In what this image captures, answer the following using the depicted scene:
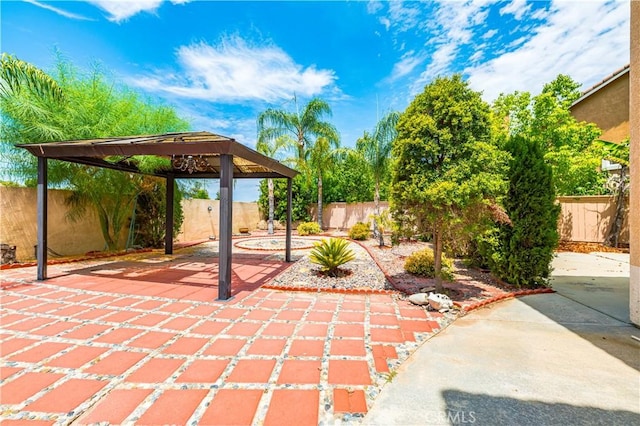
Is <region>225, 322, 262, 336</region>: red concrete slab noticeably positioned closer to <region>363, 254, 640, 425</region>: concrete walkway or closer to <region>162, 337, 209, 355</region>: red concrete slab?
<region>162, 337, 209, 355</region>: red concrete slab

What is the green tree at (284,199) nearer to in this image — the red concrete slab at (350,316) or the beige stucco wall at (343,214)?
the beige stucco wall at (343,214)

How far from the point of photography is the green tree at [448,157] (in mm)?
4109

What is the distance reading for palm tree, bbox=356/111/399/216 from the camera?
1144cm

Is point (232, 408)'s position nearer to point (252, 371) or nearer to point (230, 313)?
point (252, 371)

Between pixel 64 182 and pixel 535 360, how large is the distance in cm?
1127

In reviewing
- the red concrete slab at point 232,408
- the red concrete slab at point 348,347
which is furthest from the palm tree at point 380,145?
the red concrete slab at point 232,408

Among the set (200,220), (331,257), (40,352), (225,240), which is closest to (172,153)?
(225,240)

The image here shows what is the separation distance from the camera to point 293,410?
204 centimetres

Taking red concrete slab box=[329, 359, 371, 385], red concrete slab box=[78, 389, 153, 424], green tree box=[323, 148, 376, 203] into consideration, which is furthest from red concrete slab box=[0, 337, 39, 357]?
green tree box=[323, 148, 376, 203]

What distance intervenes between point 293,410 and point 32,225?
9.52m

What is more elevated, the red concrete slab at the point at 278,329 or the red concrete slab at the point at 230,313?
the red concrete slab at the point at 230,313

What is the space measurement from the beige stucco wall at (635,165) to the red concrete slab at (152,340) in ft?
20.8

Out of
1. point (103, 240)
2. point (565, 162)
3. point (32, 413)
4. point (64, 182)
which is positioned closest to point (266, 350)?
point (32, 413)

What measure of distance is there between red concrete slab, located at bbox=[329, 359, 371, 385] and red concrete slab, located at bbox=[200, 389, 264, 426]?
0.69m
